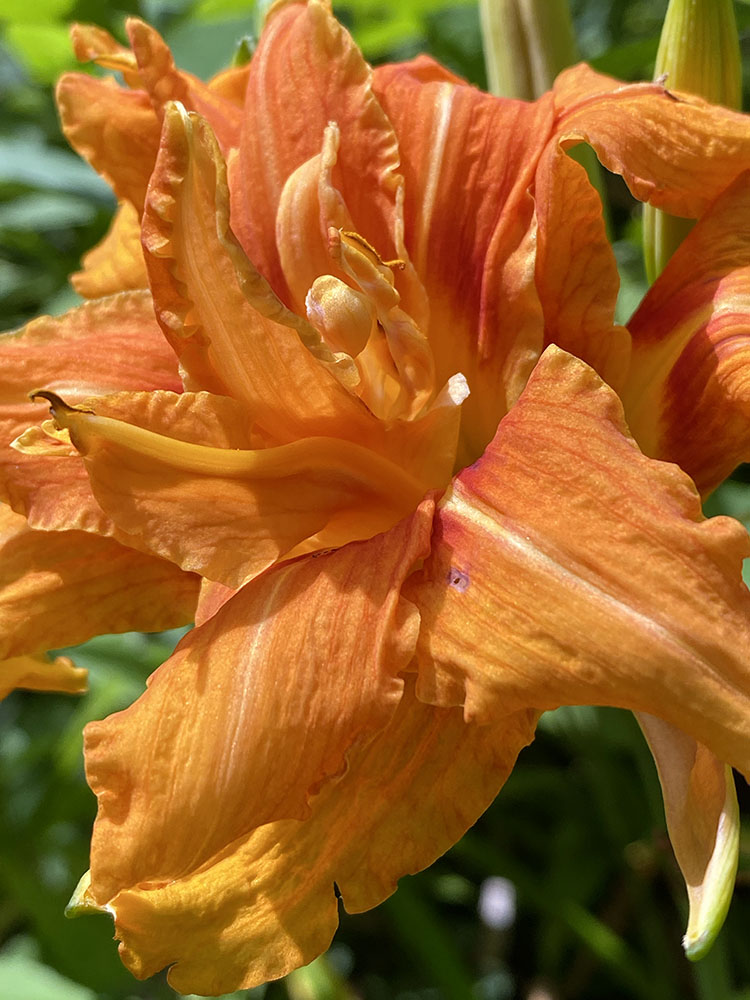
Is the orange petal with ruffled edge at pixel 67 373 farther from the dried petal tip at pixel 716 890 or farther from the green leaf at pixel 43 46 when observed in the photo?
the green leaf at pixel 43 46

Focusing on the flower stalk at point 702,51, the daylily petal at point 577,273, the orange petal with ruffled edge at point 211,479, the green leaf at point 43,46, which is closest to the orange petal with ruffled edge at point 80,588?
the orange petal with ruffled edge at point 211,479

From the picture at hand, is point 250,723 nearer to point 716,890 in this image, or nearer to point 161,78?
point 716,890

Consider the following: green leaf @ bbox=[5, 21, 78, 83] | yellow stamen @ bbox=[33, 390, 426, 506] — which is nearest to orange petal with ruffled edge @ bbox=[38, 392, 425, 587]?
yellow stamen @ bbox=[33, 390, 426, 506]

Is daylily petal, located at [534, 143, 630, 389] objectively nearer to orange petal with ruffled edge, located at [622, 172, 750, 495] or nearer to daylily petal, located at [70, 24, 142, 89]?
orange petal with ruffled edge, located at [622, 172, 750, 495]

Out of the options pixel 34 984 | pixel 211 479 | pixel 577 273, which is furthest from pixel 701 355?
pixel 34 984

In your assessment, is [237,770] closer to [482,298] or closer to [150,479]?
[150,479]

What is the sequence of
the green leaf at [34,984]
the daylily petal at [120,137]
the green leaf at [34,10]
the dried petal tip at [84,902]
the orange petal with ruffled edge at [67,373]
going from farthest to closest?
the green leaf at [34,10], the green leaf at [34,984], the daylily petal at [120,137], the orange petal with ruffled edge at [67,373], the dried petal tip at [84,902]

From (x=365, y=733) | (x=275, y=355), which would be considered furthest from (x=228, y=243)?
(x=365, y=733)
